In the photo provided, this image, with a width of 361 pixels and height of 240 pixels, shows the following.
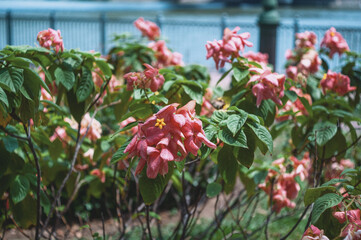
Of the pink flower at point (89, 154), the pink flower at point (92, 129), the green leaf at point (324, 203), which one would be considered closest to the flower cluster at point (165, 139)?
the green leaf at point (324, 203)

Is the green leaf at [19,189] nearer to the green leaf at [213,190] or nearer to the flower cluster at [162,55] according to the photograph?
the green leaf at [213,190]

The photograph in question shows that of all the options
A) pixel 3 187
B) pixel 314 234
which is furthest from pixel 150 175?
pixel 3 187

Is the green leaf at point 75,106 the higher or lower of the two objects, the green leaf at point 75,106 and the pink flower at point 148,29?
the lower

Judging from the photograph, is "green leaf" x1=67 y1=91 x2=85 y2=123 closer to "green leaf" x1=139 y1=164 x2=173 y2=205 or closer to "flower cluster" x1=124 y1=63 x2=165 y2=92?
"flower cluster" x1=124 y1=63 x2=165 y2=92

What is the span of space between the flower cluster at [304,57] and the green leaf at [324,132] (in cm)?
53

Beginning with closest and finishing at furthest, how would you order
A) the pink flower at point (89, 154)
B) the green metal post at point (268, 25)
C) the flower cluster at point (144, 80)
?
the flower cluster at point (144, 80) → the pink flower at point (89, 154) → the green metal post at point (268, 25)

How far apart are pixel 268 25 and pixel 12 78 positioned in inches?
269

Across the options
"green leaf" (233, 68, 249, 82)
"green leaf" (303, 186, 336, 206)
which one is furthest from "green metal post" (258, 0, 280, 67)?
"green leaf" (303, 186, 336, 206)

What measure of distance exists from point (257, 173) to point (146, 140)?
1442 mm

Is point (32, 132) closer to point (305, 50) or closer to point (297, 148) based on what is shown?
point (297, 148)

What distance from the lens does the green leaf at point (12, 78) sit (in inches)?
68.8

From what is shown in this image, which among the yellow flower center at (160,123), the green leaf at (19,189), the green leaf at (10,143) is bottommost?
the green leaf at (19,189)

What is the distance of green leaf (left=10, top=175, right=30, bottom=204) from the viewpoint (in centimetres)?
220

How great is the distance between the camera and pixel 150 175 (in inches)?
56.8
